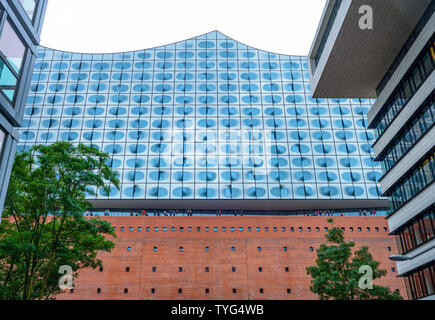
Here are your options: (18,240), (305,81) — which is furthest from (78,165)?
(305,81)

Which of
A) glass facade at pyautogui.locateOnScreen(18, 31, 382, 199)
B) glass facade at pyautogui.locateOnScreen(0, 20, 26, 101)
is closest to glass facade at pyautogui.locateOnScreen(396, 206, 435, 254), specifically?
glass facade at pyautogui.locateOnScreen(0, 20, 26, 101)

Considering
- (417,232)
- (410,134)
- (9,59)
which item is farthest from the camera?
(410,134)

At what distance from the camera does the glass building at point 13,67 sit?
10.5 metres

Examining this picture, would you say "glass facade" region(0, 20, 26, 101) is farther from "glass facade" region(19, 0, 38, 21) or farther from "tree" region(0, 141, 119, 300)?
"tree" region(0, 141, 119, 300)

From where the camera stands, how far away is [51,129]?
42094 millimetres

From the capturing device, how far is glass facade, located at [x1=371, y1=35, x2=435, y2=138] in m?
17.2

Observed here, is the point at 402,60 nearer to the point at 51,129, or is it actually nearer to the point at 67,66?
the point at 51,129

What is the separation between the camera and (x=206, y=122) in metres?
42.3

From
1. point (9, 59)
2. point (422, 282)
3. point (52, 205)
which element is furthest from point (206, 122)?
point (9, 59)

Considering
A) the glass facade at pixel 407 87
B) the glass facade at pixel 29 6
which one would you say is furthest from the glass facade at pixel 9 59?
the glass facade at pixel 407 87

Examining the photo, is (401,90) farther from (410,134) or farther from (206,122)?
(206,122)

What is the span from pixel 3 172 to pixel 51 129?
3409 cm

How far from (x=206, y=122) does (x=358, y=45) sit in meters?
24.0

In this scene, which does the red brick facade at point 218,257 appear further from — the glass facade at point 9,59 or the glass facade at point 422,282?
the glass facade at point 9,59
